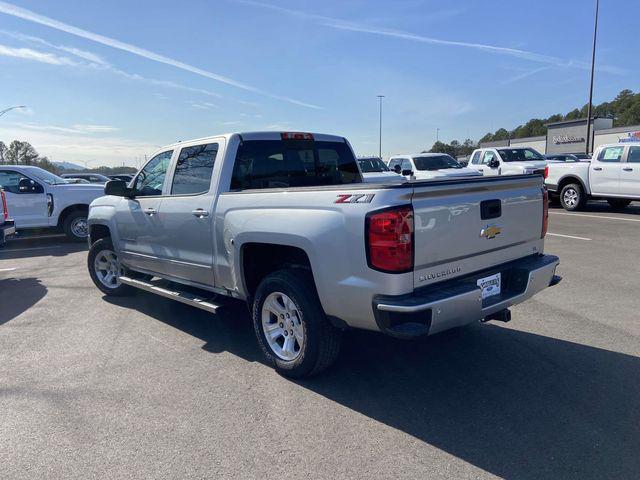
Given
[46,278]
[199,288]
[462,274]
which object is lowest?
[46,278]

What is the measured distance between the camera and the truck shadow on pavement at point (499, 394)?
9.22 feet

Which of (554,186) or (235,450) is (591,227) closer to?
(554,186)

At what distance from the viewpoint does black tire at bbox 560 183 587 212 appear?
14.7m

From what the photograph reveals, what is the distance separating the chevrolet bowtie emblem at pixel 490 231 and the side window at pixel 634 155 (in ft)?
39.6

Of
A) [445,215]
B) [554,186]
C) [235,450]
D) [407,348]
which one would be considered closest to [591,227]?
[554,186]

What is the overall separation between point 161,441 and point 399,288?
70.7 inches

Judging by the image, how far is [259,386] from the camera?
12.5ft

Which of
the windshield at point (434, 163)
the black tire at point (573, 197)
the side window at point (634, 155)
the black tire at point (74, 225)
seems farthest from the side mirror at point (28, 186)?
the side window at point (634, 155)

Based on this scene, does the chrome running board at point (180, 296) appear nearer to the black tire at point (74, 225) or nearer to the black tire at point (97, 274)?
the black tire at point (97, 274)

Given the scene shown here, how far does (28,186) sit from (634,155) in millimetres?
15527

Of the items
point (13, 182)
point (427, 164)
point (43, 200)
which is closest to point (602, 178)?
point (427, 164)

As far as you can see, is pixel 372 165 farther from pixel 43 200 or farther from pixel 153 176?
pixel 153 176

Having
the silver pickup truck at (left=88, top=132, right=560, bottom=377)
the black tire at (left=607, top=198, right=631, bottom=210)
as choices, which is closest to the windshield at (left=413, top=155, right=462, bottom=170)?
the black tire at (left=607, top=198, right=631, bottom=210)

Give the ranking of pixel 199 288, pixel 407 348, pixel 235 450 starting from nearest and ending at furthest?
pixel 235 450, pixel 407 348, pixel 199 288
